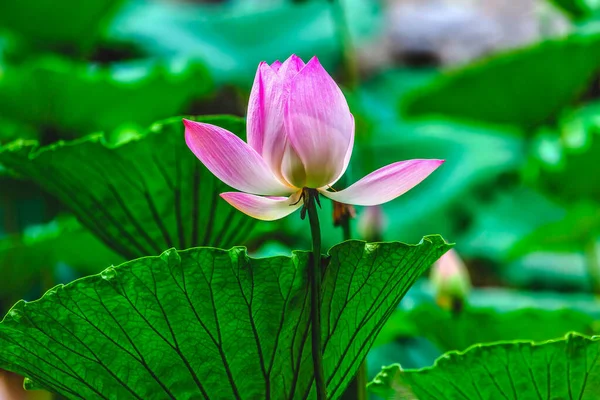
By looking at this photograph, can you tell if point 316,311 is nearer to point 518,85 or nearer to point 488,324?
point 488,324

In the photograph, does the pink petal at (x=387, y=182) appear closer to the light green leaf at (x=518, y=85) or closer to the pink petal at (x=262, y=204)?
the pink petal at (x=262, y=204)

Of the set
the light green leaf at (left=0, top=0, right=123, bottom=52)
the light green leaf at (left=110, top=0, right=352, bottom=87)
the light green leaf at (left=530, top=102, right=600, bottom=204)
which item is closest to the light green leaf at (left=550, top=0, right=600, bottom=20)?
the light green leaf at (left=530, top=102, right=600, bottom=204)

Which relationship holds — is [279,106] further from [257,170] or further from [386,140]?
[386,140]

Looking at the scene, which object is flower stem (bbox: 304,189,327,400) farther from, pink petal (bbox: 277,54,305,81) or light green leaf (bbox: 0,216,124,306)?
light green leaf (bbox: 0,216,124,306)

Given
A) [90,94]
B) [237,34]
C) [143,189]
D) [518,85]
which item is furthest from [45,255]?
[237,34]

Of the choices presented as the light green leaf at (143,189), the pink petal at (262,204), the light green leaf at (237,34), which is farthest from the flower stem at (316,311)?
the light green leaf at (237,34)

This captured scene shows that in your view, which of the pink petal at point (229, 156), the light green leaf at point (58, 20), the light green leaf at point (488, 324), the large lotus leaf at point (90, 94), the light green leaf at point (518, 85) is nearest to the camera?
the pink petal at point (229, 156)
